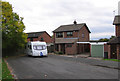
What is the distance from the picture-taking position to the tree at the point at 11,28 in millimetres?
21484

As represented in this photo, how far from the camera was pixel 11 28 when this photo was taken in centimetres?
2188

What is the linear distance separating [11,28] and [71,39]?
13458mm

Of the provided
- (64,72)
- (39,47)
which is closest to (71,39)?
(39,47)

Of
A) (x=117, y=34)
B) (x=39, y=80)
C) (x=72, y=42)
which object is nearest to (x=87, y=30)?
(x=72, y=42)

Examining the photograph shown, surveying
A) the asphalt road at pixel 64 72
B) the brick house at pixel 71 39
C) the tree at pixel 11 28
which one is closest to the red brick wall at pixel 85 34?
the brick house at pixel 71 39

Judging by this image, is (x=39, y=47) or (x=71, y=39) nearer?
(x=39, y=47)

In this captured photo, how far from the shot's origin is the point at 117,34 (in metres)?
19.9

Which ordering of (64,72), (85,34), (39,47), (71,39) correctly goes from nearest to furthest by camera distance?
1. (64,72)
2. (39,47)
3. (71,39)
4. (85,34)

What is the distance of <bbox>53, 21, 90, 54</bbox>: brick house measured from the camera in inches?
1102

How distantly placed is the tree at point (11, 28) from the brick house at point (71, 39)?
9.12m

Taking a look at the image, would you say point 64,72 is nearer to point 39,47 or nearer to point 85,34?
point 39,47

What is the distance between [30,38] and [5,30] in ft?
72.5

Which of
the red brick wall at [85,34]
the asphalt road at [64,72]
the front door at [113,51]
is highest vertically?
the red brick wall at [85,34]

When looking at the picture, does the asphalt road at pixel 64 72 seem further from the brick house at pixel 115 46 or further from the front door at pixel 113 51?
the front door at pixel 113 51
